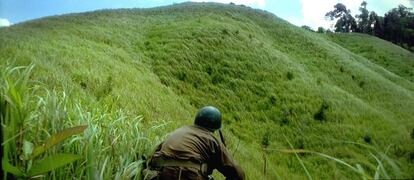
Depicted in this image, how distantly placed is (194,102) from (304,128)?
4.06 meters

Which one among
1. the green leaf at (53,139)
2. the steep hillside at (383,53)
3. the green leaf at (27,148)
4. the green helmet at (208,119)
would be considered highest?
the green leaf at (53,139)

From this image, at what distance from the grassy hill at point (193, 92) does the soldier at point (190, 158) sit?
0.97 ft

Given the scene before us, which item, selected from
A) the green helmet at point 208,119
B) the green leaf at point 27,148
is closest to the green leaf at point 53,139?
the green leaf at point 27,148

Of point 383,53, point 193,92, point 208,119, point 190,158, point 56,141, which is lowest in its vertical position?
point 193,92

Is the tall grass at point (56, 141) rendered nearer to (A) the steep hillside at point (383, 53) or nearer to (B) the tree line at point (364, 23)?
(A) the steep hillside at point (383, 53)

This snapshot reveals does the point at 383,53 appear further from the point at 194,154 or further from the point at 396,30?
the point at 194,154

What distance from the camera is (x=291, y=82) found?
22750 millimetres

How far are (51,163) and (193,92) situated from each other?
52.7 ft

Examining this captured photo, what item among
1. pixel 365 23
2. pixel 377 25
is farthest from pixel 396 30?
pixel 365 23

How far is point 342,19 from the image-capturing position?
7762cm

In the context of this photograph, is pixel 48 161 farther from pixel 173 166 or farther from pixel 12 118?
pixel 173 166

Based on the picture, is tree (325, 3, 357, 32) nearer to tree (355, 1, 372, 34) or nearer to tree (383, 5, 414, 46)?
Result: tree (355, 1, 372, 34)

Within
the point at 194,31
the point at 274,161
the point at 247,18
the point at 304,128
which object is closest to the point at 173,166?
the point at 274,161

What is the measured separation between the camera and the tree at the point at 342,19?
248 feet
